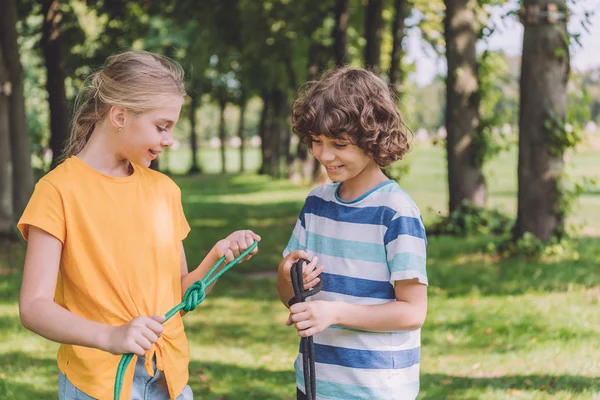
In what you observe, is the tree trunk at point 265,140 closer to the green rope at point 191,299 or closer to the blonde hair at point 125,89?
the blonde hair at point 125,89

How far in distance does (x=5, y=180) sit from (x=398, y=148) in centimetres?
980

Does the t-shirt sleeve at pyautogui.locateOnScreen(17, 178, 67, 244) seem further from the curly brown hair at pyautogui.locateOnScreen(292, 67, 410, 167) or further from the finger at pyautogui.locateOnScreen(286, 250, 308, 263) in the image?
the curly brown hair at pyautogui.locateOnScreen(292, 67, 410, 167)

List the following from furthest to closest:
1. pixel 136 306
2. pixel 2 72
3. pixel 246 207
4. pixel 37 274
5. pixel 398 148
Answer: pixel 246 207 < pixel 2 72 < pixel 398 148 < pixel 136 306 < pixel 37 274

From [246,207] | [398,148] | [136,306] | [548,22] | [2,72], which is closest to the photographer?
[136,306]

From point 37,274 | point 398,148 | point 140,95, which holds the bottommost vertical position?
point 37,274

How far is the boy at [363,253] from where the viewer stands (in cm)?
247

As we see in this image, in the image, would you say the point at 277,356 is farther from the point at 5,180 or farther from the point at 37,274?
the point at 5,180

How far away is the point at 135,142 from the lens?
251 centimetres

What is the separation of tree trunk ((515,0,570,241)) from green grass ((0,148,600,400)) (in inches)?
21.7

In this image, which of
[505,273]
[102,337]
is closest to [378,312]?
[102,337]

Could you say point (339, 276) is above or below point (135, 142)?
below

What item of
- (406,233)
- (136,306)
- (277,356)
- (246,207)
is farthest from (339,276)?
(246,207)

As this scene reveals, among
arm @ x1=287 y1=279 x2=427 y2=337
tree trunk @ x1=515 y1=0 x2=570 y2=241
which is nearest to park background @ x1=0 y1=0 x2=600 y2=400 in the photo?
tree trunk @ x1=515 y1=0 x2=570 y2=241

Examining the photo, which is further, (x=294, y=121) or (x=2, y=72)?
(x=2, y=72)
